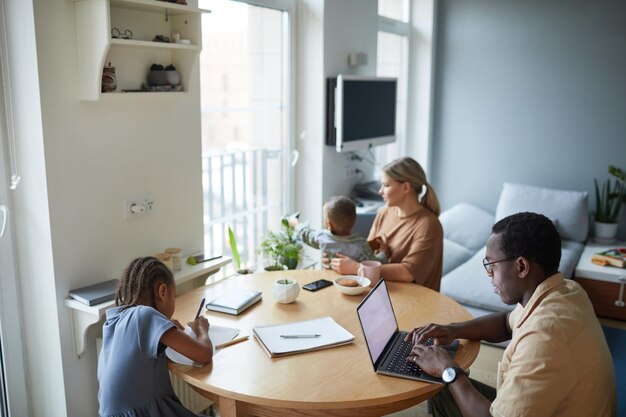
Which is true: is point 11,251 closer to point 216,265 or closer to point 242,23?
point 216,265

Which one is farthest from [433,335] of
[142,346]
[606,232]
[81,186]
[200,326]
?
[606,232]

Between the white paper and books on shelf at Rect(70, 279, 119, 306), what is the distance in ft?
1.30

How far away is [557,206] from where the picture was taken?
4.54 meters

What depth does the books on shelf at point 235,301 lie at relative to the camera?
215 centimetres

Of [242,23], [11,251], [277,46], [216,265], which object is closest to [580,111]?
[277,46]

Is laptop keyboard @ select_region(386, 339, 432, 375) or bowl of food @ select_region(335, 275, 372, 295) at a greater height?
bowl of food @ select_region(335, 275, 372, 295)

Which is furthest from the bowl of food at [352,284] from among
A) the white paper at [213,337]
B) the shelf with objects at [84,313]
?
the shelf with objects at [84,313]

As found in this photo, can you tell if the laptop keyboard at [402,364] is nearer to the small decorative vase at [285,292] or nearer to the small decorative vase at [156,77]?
the small decorative vase at [285,292]

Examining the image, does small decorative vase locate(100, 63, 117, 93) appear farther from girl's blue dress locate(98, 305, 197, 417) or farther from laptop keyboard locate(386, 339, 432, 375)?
laptop keyboard locate(386, 339, 432, 375)

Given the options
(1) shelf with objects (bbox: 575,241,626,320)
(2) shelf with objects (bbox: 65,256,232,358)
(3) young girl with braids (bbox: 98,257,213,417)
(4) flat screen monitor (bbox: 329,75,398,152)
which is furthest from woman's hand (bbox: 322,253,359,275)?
(1) shelf with objects (bbox: 575,241,626,320)

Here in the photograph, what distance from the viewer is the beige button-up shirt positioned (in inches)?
55.9

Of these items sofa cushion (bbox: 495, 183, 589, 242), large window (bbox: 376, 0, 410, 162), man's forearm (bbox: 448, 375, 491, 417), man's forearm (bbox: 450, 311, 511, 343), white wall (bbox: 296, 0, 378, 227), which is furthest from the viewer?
large window (bbox: 376, 0, 410, 162)

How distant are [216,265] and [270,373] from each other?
1.02m

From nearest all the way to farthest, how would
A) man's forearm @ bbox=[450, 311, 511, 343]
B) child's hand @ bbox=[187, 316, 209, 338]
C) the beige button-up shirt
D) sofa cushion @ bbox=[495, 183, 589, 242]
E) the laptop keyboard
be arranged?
the beige button-up shirt → the laptop keyboard → child's hand @ bbox=[187, 316, 209, 338] → man's forearm @ bbox=[450, 311, 511, 343] → sofa cushion @ bbox=[495, 183, 589, 242]
